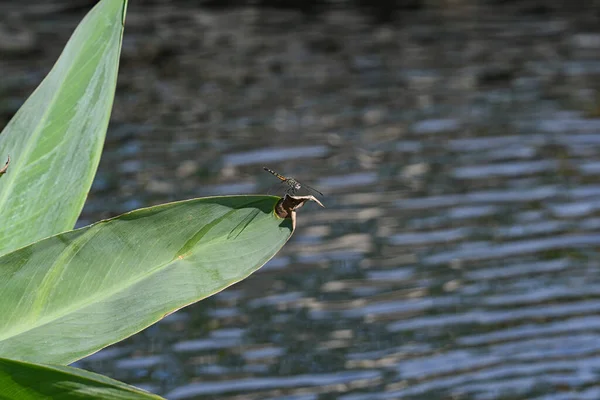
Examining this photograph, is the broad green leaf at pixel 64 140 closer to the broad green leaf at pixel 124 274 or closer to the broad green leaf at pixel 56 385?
the broad green leaf at pixel 124 274

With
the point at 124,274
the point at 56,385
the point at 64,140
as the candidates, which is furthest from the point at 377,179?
the point at 56,385

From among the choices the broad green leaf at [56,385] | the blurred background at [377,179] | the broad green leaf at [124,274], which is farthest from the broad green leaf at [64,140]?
the blurred background at [377,179]

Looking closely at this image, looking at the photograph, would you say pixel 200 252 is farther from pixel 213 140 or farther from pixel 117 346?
pixel 213 140

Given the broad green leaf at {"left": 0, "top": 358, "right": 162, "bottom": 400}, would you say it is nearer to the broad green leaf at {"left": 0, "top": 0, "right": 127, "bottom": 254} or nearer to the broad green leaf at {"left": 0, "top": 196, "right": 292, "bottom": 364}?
the broad green leaf at {"left": 0, "top": 196, "right": 292, "bottom": 364}

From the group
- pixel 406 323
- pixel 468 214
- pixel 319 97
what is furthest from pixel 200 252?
pixel 319 97

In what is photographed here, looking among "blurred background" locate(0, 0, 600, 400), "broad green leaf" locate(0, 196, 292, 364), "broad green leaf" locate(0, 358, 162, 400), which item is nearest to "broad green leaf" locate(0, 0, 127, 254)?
"broad green leaf" locate(0, 196, 292, 364)

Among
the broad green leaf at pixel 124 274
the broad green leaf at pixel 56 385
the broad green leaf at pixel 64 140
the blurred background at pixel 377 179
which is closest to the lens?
the broad green leaf at pixel 56 385
